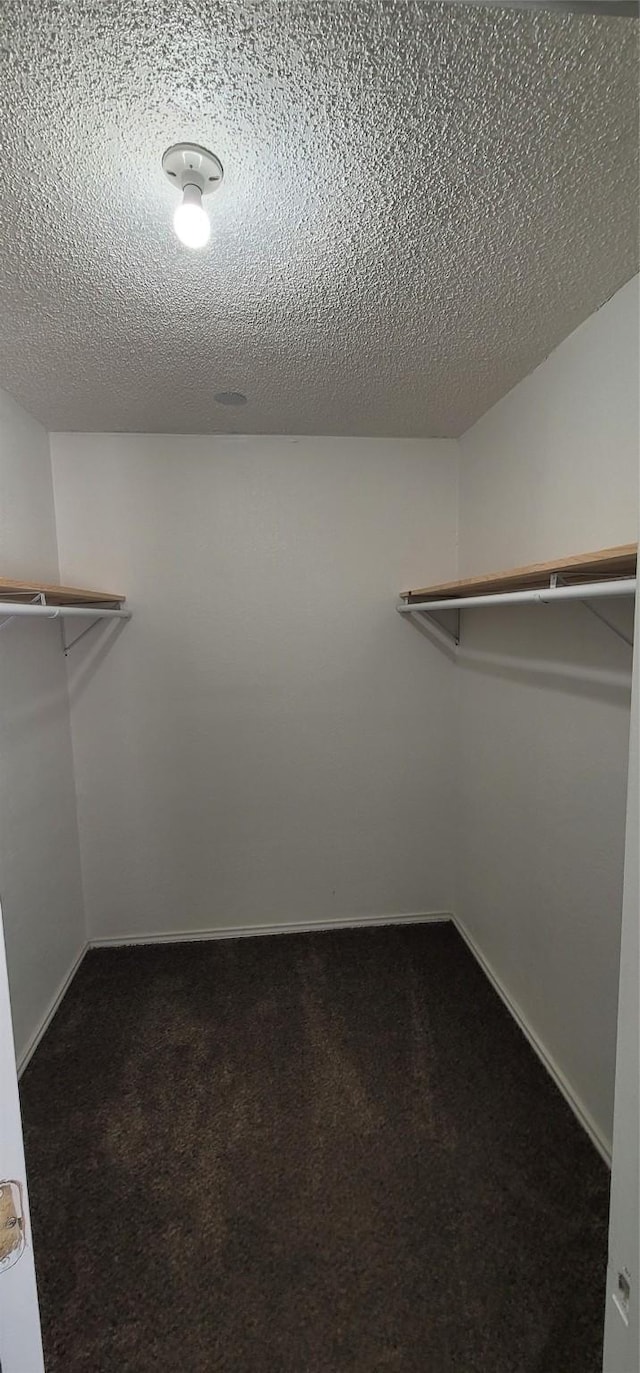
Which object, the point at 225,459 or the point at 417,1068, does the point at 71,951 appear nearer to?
the point at 417,1068

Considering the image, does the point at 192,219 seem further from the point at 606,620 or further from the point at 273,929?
the point at 273,929

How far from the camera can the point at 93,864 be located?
8.24ft

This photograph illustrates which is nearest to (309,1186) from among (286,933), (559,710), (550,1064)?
(550,1064)

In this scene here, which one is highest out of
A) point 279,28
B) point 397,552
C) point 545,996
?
point 279,28

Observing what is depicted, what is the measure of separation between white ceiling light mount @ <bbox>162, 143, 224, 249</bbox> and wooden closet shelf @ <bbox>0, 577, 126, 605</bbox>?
0.91 m

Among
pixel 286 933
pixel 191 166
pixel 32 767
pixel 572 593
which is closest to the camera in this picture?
pixel 191 166

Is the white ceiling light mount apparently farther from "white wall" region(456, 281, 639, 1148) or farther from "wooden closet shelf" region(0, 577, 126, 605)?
"white wall" region(456, 281, 639, 1148)

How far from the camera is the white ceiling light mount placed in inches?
36.4

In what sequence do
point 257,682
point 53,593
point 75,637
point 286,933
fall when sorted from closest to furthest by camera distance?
1. point 53,593
2. point 75,637
3. point 257,682
4. point 286,933

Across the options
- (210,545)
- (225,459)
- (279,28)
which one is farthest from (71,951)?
(279,28)

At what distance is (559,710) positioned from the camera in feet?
5.58

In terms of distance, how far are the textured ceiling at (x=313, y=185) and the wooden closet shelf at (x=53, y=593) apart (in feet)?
2.45

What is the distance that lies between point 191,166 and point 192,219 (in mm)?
89

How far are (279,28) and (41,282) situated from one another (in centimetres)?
84
